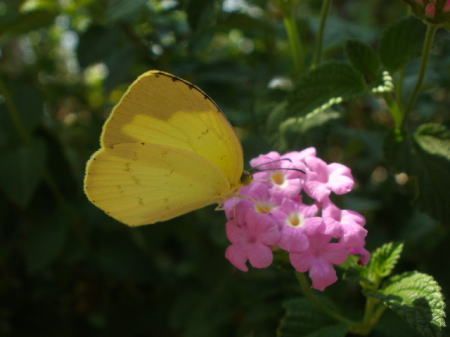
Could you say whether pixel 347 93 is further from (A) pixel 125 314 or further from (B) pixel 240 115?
(A) pixel 125 314

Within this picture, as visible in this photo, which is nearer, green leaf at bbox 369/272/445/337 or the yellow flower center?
green leaf at bbox 369/272/445/337

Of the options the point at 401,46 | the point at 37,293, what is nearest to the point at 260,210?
the point at 401,46

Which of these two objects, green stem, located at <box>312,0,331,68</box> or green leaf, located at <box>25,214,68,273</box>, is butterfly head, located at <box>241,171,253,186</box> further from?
green leaf, located at <box>25,214,68,273</box>

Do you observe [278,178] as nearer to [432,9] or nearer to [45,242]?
[432,9]

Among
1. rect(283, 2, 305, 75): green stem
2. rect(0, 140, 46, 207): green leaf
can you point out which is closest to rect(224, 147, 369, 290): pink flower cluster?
rect(283, 2, 305, 75): green stem

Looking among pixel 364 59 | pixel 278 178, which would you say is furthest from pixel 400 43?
pixel 278 178

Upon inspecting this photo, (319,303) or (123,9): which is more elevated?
(123,9)

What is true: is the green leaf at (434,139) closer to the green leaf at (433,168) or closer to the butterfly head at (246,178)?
the green leaf at (433,168)
